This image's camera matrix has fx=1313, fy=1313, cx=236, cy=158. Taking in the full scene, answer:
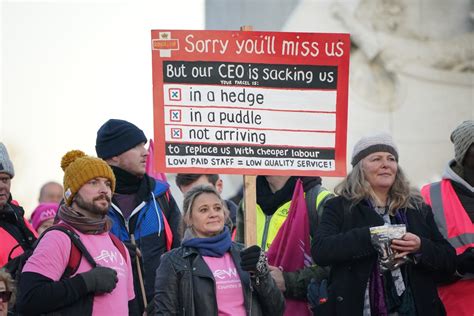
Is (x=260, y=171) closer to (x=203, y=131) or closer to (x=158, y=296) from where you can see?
(x=203, y=131)

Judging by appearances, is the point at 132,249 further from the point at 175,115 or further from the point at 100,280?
the point at 175,115

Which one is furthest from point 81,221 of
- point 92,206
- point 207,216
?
point 207,216

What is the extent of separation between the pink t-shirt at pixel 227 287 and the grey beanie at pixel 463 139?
5.67 ft

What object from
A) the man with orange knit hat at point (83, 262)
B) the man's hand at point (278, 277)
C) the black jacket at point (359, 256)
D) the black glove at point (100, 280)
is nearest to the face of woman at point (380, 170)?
the black jacket at point (359, 256)

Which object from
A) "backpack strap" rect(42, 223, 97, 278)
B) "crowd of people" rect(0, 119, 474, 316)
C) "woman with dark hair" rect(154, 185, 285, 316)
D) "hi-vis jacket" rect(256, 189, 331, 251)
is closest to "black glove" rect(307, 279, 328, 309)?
"crowd of people" rect(0, 119, 474, 316)

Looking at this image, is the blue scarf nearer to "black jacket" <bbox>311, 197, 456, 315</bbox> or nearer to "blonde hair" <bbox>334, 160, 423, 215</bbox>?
"black jacket" <bbox>311, 197, 456, 315</bbox>

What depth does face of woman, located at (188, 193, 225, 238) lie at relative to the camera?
7.61 m

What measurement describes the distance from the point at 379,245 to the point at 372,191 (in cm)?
49

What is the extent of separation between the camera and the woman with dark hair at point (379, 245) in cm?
750

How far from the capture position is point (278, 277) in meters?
8.05

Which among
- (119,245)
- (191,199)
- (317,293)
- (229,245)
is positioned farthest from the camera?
(317,293)

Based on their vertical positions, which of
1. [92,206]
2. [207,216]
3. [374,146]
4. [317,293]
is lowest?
[317,293]

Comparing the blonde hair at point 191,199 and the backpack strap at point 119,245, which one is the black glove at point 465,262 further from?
the backpack strap at point 119,245

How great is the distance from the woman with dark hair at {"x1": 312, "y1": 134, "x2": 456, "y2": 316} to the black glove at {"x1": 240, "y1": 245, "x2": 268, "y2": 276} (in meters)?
0.46
